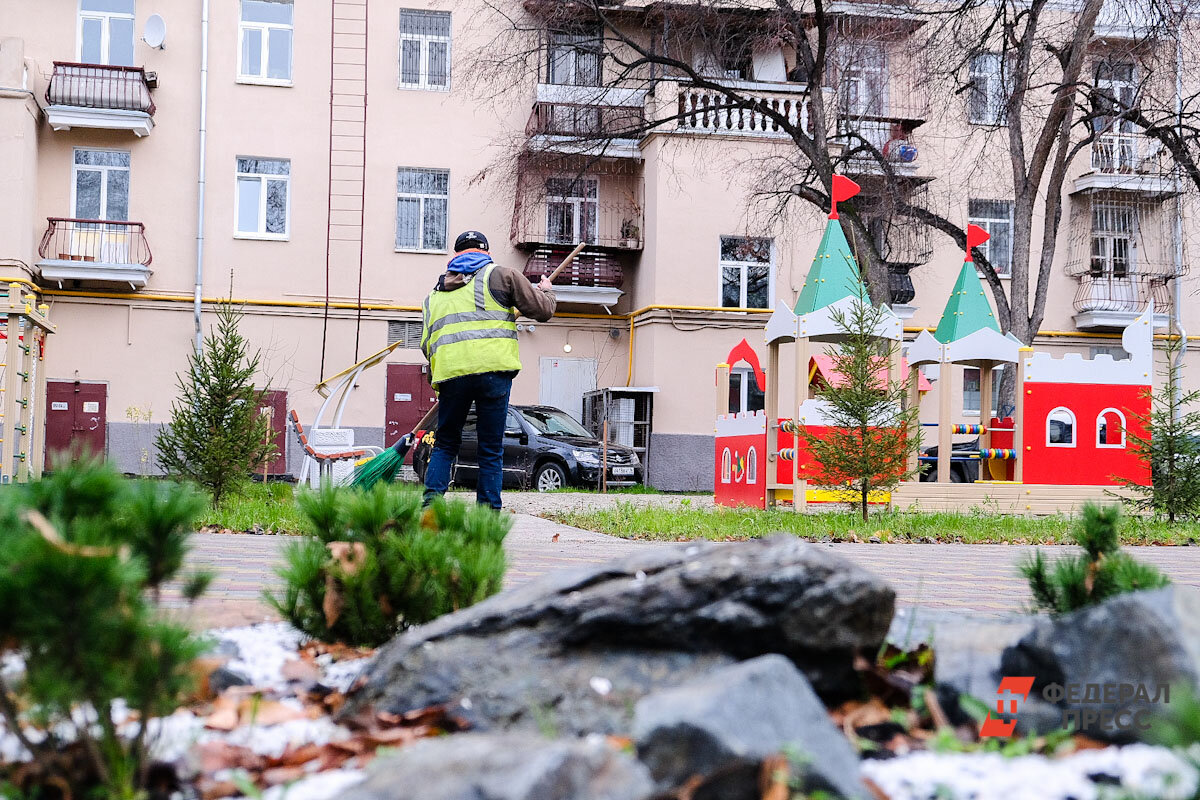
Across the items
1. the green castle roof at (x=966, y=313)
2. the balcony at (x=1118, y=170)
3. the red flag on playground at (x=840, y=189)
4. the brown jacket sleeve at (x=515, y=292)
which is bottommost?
the brown jacket sleeve at (x=515, y=292)

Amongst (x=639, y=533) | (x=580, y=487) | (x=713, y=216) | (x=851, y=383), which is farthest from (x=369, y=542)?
(x=713, y=216)

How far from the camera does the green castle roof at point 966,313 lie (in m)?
14.9

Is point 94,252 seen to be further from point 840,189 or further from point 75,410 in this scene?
point 840,189

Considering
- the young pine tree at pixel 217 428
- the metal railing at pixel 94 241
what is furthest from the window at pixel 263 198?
the young pine tree at pixel 217 428

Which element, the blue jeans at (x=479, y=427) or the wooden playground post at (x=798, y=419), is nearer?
the blue jeans at (x=479, y=427)

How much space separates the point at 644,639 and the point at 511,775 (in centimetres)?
87

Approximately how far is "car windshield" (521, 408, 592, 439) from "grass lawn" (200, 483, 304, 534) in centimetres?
1012

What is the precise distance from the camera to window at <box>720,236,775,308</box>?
A: 25984 mm

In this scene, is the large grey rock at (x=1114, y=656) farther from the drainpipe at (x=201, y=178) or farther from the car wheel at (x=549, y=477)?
the drainpipe at (x=201, y=178)

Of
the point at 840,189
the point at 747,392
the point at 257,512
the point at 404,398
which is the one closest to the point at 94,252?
the point at 404,398

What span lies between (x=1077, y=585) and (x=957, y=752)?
2.59 feet

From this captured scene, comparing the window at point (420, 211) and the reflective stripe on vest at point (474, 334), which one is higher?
the window at point (420, 211)

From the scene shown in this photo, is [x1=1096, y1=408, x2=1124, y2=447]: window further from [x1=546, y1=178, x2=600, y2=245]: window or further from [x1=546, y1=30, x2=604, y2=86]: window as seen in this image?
[x1=546, y1=30, x2=604, y2=86]: window

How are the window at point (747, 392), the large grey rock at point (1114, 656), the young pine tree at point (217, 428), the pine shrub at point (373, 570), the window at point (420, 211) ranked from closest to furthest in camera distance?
1. the large grey rock at point (1114, 656)
2. the pine shrub at point (373, 570)
3. the young pine tree at point (217, 428)
4. the window at point (747, 392)
5. the window at point (420, 211)
